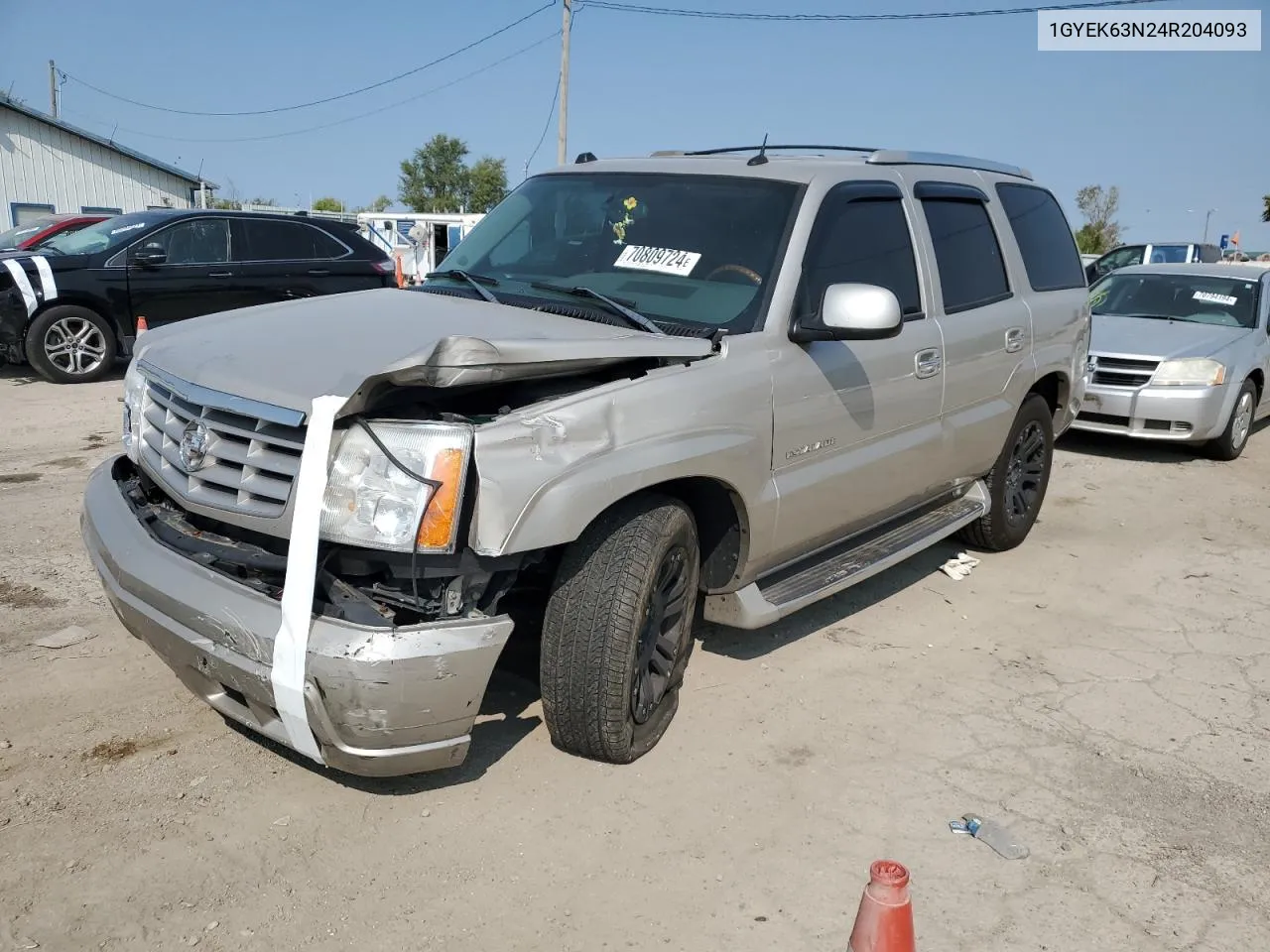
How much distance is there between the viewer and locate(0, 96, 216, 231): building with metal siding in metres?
26.3

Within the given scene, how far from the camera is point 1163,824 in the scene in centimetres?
334

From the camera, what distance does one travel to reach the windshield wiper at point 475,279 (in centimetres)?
403

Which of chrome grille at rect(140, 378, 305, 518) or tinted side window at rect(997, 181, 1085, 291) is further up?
tinted side window at rect(997, 181, 1085, 291)

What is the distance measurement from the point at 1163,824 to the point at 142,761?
326cm

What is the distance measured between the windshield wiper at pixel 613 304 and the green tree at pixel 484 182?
61373 millimetres

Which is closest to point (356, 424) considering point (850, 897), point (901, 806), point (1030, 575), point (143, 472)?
point (143, 472)

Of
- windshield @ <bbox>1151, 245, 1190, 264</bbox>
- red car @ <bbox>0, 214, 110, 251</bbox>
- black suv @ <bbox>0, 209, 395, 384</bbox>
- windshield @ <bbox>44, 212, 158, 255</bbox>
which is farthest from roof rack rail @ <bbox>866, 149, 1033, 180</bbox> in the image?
windshield @ <bbox>1151, 245, 1190, 264</bbox>

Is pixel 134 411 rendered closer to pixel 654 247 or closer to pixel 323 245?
pixel 654 247

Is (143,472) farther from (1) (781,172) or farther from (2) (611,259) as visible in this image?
(1) (781,172)

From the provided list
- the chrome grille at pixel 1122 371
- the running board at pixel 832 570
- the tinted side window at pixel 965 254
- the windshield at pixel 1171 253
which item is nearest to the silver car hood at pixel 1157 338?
the chrome grille at pixel 1122 371

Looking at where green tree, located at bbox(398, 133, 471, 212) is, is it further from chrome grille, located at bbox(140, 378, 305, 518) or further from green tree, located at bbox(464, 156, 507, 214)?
chrome grille, located at bbox(140, 378, 305, 518)

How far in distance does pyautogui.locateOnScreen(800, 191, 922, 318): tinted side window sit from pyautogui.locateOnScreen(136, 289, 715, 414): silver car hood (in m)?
0.72

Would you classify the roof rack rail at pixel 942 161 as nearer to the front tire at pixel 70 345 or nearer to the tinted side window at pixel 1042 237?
the tinted side window at pixel 1042 237

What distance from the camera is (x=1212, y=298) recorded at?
9844 millimetres
